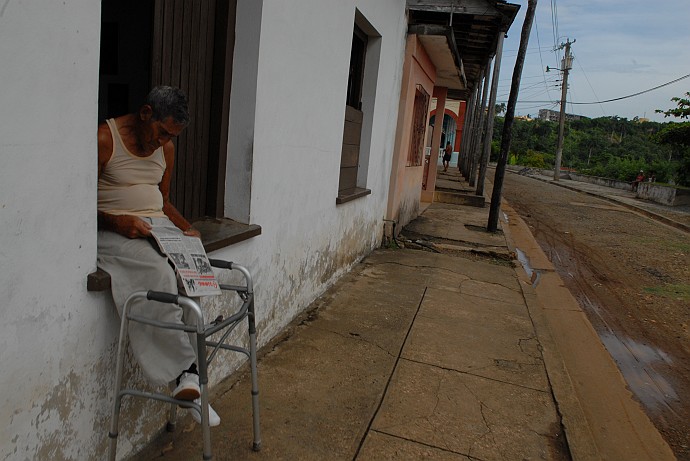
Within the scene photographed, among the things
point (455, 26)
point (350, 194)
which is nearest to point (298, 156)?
point (350, 194)

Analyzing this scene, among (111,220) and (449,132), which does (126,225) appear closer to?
(111,220)

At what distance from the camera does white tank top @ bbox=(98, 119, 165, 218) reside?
7.11ft

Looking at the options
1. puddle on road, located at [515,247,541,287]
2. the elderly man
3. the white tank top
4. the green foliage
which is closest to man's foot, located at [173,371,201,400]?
the elderly man

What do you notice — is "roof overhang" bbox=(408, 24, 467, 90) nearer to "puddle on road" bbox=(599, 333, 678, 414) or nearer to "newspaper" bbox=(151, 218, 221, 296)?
"puddle on road" bbox=(599, 333, 678, 414)

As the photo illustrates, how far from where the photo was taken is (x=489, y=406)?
11.0 ft

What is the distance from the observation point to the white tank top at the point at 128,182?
2.17 meters

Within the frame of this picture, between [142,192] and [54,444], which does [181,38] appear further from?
[54,444]

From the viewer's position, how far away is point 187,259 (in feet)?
7.14

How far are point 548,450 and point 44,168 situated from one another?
287 centimetres

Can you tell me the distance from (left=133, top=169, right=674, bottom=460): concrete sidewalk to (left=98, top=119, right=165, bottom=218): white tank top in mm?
1161

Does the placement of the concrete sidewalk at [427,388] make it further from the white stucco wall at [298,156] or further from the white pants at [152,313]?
the white pants at [152,313]

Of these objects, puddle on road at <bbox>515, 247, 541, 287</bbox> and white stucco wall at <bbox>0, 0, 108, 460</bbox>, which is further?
puddle on road at <bbox>515, 247, 541, 287</bbox>

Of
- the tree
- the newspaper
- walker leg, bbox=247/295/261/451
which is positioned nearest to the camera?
the newspaper

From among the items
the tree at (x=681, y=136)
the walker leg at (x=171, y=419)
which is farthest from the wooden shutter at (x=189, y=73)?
the tree at (x=681, y=136)
